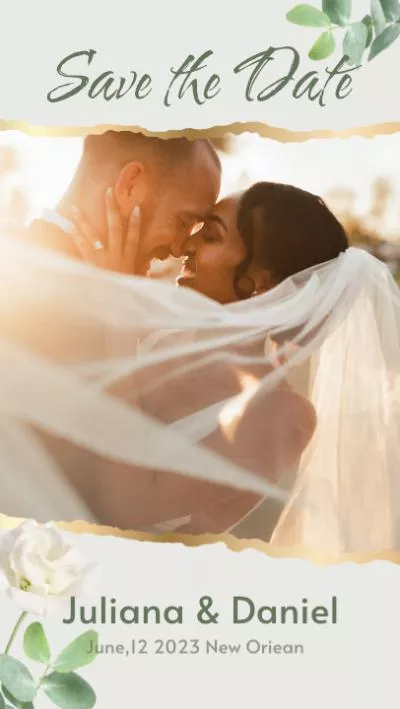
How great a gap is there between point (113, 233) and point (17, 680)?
25.0 inches

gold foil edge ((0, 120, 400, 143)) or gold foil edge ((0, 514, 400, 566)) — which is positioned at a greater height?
gold foil edge ((0, 120, 400, 143))

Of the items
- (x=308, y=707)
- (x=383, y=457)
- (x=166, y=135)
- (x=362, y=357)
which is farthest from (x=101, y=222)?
(x=308, y=707)

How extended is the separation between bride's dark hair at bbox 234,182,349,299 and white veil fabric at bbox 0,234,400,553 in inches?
0.8

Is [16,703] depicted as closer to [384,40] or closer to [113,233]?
[113,233]

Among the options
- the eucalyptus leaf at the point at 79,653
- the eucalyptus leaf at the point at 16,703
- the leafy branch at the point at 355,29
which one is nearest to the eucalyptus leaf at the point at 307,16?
the leafy branch at the point at 355,29

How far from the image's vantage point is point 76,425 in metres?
1.13

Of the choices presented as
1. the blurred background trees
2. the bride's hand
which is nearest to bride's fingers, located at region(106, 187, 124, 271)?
the bride's hand

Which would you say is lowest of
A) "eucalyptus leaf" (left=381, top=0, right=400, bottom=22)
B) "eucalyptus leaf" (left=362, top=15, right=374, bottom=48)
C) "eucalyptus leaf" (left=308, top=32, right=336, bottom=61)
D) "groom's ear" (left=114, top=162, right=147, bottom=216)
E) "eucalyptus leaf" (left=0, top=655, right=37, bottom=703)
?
"eucalyptus leaf" (left=0, top=655, right=37, bottom=703)

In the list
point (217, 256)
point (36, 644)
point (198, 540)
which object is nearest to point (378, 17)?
point (217, 256)

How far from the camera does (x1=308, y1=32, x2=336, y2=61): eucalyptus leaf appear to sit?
1.18 metres

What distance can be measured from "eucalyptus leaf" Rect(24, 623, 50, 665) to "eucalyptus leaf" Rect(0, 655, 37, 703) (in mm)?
24

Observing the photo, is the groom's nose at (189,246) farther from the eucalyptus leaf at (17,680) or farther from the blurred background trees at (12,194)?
the eucalyptus leaf at (17,680)

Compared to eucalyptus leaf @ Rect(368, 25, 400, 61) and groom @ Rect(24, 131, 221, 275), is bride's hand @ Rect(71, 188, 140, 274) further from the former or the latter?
eucalyptus leaf @ Rect(368, 25, 400, 61)

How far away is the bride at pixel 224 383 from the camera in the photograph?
3.71 feet
